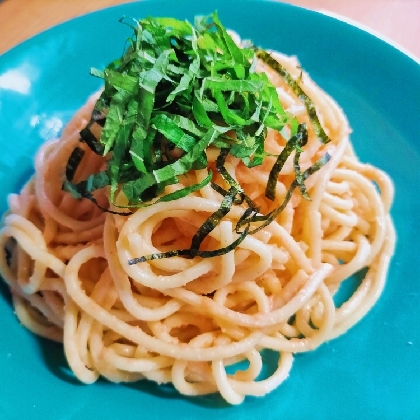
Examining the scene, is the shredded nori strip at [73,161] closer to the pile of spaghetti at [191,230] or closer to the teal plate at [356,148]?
the pile of spaghetti at [191,230]

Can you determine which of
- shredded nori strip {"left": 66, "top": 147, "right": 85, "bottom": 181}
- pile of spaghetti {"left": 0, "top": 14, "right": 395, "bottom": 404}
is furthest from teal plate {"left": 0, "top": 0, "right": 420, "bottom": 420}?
shredded nori strip {"left": 66, "top": 147, "right": 85, "bottom": 181}

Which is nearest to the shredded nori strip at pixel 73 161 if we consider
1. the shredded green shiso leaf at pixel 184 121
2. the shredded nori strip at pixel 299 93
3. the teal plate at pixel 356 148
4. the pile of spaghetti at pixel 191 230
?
the pile of spaghetti at pixel 191 230

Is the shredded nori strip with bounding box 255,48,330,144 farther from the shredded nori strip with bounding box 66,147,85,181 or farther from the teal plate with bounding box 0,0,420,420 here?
the shredded nori strip with bounding box 66,147,85,181

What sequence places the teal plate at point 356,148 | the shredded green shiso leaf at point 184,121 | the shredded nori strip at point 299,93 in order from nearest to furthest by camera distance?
the shredded green shiso leaf at point 184,121, the teal plate at point 356,148, the shredded nori strip at point 299,93

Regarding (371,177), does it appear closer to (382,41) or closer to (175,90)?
(382,41)

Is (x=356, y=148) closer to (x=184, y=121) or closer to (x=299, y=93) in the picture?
(x=299, y=93)

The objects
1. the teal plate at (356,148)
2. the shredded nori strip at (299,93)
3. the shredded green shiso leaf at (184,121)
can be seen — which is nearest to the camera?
the shredded green shiso leaf at (184,121)

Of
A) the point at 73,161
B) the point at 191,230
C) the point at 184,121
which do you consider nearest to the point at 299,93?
the point at 184,121
